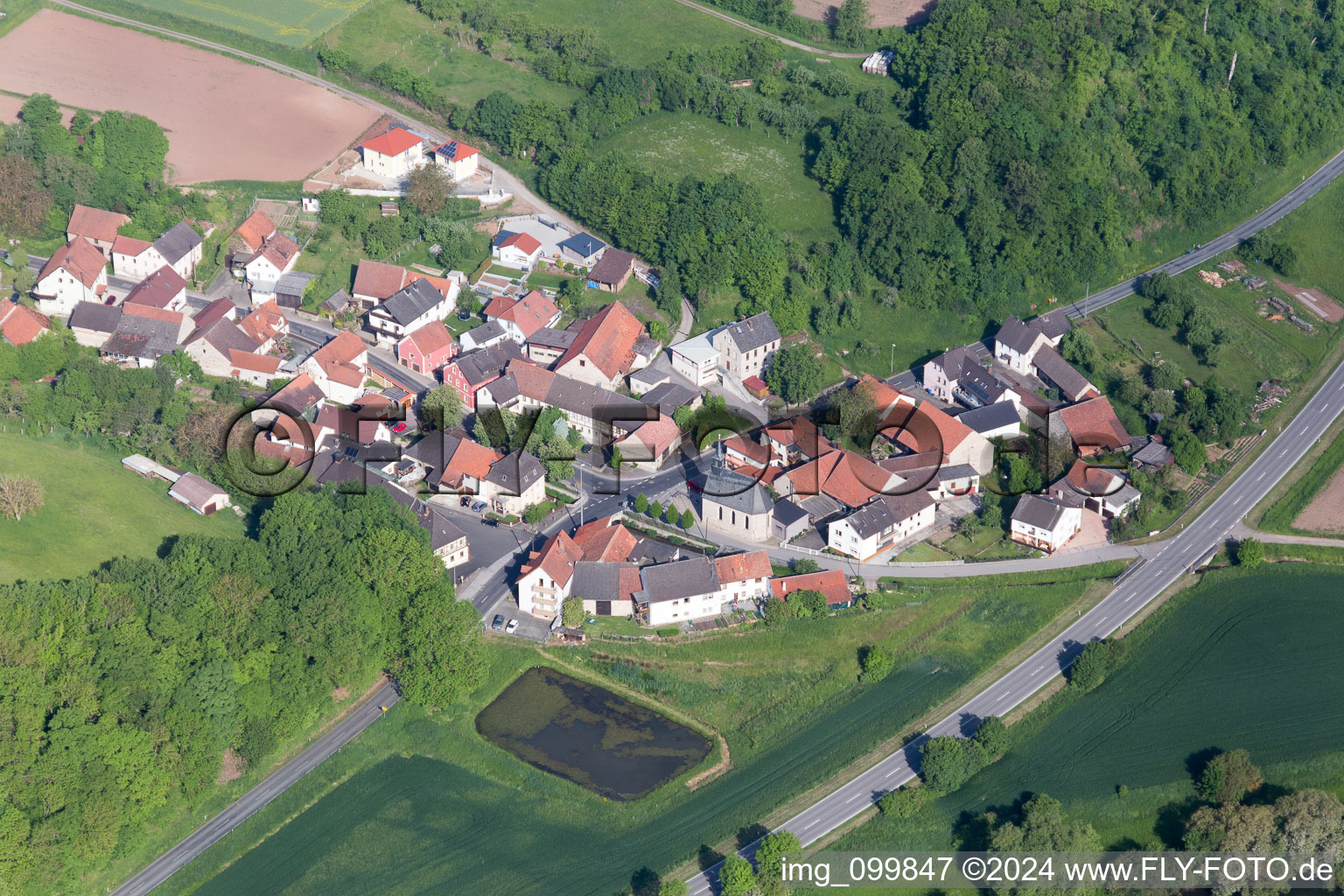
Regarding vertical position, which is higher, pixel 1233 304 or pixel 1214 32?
pixel 1214 32

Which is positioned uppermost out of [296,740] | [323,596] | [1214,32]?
[1214,32]

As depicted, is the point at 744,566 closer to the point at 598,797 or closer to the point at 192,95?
the point at 598,797

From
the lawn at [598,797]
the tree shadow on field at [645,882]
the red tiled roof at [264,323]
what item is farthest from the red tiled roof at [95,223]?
the tree shadow on field at [645,882]

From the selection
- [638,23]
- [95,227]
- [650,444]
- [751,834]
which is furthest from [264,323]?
[751,834]

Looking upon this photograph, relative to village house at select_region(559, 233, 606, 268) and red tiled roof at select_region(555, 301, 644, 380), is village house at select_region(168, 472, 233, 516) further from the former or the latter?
village house at select_region(559, 233, 606, 268)

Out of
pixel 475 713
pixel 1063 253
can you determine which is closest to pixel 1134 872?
pixel 475 713

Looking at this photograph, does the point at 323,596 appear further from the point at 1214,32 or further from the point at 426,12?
the point at 1214,32
